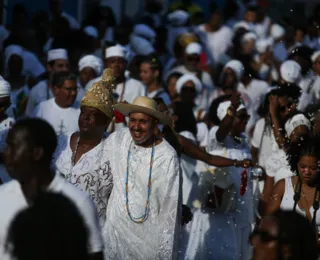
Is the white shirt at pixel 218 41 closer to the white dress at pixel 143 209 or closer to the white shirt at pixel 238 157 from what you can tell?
the white shirt at pixel 238 157

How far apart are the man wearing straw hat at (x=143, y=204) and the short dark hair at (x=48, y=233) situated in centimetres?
382

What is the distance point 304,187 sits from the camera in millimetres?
9297

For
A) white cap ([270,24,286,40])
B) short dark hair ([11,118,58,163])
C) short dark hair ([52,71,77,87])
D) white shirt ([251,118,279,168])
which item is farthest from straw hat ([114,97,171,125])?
white cap ([270,24,286,40])

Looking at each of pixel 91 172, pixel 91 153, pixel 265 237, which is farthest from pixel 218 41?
pixel 265 237

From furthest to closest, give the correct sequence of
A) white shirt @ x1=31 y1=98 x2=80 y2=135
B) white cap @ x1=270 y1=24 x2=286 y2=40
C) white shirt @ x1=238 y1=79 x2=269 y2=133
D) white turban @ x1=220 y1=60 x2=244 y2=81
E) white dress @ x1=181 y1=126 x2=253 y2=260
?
white cap @ x1=270 y1=24 x2=286 y2=40, white shirt @ x1=238 y1=79 x2=269 y2=133, white turban @ x1=220 y1=60 x2=244 y2=81, white dress @ x1=181 y1=126 x2=253 y2=260, white shirt @ x1=31 y1=98 x2=80 y2=135

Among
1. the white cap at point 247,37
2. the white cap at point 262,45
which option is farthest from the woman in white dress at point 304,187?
the white cap at point 262,45

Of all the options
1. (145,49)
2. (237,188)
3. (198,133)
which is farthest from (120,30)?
(237,188)

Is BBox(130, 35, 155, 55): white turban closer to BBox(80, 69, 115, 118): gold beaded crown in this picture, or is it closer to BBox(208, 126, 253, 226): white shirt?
BBox(208, 126, 253, 226): white shirt

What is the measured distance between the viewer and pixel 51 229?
15.7 feet

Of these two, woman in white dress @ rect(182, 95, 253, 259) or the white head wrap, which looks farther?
the white head wrap

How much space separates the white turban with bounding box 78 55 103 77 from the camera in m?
13.8

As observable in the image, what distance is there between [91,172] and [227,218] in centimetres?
381

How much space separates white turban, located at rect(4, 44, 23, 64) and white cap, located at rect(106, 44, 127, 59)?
52.6 inches

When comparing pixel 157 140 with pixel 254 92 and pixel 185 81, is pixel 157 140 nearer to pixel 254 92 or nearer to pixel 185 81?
pixel 185 81
